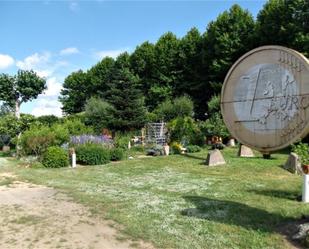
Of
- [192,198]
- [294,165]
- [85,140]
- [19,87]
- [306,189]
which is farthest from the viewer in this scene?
[19,87]

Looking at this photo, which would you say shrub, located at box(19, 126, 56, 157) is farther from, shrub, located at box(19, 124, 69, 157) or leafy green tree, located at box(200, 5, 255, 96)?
leafy green tree, located at box(200, 5, 255, 96)

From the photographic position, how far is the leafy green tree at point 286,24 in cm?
3019

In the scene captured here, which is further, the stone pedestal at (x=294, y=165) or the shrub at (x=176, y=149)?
the shrub at (x=176, y=149)

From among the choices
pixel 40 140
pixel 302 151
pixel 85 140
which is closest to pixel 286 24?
pixel 85 140

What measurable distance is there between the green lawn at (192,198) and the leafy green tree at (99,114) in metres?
18.6

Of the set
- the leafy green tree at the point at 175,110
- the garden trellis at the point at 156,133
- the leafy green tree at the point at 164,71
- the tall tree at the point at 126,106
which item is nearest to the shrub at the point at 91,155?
the garden trellis at the point at 156,133

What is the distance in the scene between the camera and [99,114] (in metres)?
41.9

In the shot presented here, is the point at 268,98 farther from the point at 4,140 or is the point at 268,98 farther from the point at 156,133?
the point at 4,140

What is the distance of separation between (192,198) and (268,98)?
5637 mm

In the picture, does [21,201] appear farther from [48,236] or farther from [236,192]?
[236,192]

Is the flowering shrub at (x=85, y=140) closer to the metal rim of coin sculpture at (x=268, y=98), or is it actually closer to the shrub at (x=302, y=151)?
the shrub at (x=302, y=151)

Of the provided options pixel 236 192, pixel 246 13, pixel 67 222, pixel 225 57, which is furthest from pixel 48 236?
pixel 246 13

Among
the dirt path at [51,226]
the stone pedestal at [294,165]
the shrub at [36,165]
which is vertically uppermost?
the stone pedestal at [294,165]

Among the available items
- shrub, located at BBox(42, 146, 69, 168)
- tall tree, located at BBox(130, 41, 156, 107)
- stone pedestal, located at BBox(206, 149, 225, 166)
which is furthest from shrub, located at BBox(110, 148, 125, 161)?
tall tree, located at BBox(130, 41, 156, 107)
